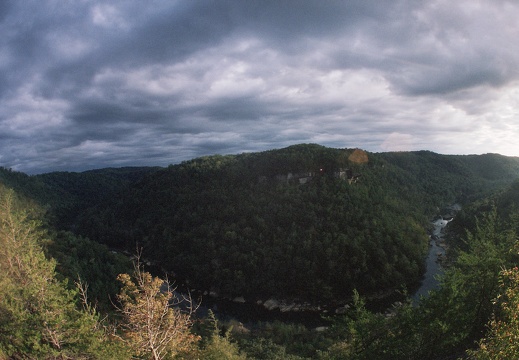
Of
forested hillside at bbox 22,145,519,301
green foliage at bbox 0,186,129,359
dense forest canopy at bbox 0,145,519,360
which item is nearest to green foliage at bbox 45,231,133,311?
dense forest canopy at bbox 0,145,519,360

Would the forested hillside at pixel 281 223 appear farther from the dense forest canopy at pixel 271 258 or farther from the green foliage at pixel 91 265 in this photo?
the green foliage at pixel 91 265

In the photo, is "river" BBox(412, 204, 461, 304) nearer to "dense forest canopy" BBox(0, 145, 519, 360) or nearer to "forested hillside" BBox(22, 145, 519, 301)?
"forested hillside" BBox(22, 145, 519, 301)

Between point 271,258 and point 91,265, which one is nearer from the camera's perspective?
point 91,265

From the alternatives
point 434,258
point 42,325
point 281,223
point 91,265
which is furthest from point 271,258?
point 42,325

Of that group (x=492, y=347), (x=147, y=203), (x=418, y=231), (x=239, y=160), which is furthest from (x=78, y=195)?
(x=492, y=347)

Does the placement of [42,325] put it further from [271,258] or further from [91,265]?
[271,258]

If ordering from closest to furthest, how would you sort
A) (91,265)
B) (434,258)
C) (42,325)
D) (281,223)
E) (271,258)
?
(42,325), (91,265), (271,258), (434,258), (281,223)

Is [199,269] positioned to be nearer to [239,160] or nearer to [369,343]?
[239,160]
